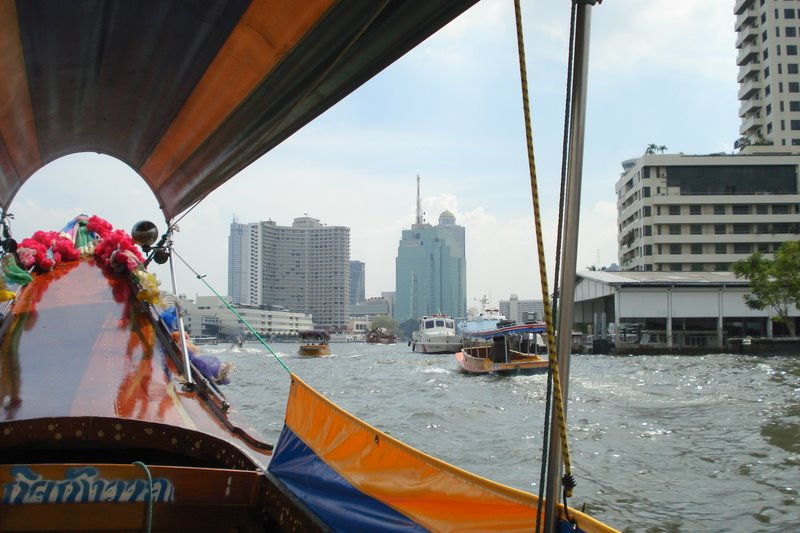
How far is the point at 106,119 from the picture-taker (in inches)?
179

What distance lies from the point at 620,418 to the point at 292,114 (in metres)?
9.99

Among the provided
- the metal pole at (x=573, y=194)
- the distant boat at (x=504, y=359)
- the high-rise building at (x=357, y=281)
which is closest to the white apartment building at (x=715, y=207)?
the distant boat at (x=504, y=359)

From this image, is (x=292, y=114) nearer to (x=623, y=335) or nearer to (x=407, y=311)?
(x=623, y=335)

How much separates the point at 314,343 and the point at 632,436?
39346mm

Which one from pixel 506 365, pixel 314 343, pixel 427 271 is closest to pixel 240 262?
pixel 314 343

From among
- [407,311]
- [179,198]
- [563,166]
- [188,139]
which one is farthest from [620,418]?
[407,311]

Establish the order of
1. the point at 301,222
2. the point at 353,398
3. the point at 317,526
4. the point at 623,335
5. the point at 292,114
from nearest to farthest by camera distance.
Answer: the point at 317,526
the point at 292,114
the point at 353,398
the point at 623,335
the point at 301,222

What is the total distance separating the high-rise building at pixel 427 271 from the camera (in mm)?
122750

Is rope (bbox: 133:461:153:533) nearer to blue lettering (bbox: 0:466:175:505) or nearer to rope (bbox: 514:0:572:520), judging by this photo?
blue lettering (bbox: 0:466:175:505)

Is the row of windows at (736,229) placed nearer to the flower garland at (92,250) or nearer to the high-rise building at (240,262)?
the high-rise building at (240,262)

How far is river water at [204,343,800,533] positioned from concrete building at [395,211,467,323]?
104374 mm

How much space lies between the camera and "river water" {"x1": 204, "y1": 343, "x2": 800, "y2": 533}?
611cm

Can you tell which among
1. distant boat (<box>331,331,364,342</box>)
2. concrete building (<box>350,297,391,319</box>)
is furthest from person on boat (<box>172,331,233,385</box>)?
concrete building (<box>350,297,391,319</box>)

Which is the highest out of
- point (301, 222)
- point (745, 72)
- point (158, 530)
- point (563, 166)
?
point (745, 72)
